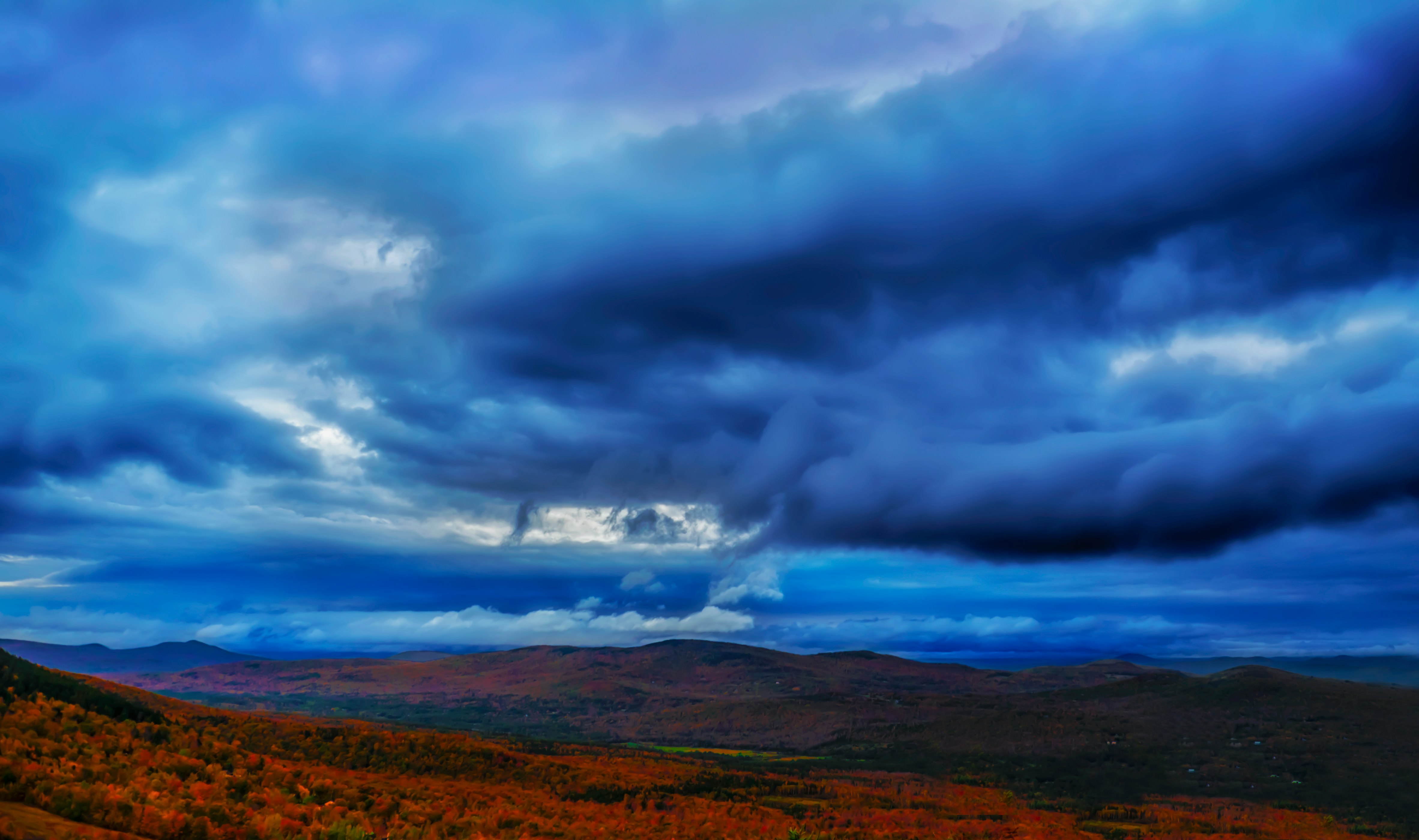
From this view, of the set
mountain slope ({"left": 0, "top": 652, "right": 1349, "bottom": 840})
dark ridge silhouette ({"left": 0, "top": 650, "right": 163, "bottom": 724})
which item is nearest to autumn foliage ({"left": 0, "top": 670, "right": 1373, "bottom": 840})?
mountain slope ({"left": 0, "top": 652, "right": 1349, "bottom": 840})

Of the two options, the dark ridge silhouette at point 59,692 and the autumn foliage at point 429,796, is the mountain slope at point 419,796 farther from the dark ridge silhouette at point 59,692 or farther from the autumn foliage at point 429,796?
the dark ridge silhouette at point 59,692

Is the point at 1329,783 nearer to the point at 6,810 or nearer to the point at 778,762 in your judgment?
the point at 778,762

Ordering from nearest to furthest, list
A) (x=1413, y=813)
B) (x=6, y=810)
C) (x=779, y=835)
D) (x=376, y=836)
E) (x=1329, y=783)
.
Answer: (x=6, y=810), (x=376, y=836), (x=779, y=835), (x=1413, y=813), (x=1329, y=783)

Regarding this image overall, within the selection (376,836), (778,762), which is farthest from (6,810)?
(778,762)

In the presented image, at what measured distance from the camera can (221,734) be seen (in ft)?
144

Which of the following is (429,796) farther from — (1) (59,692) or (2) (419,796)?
(1) (59,692)

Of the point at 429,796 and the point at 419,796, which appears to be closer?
the point at 419,796

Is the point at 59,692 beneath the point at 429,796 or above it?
above

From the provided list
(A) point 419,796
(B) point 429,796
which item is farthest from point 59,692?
(B) point 429,796

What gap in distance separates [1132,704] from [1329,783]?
8022 cm

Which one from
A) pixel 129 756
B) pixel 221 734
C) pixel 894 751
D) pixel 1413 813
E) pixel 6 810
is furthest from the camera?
pixel 894 751

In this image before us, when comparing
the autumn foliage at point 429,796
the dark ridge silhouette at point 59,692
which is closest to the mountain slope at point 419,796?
the autumn foliage at point 429,796

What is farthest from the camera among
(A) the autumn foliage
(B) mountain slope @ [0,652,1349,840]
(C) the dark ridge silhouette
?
(C) the dark ridge silhouette

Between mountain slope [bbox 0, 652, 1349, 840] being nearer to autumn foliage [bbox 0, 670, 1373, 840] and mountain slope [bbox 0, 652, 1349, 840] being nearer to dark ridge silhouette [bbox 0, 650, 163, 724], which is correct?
autumn foliage [bbox 0, 670, 1373, 840]
